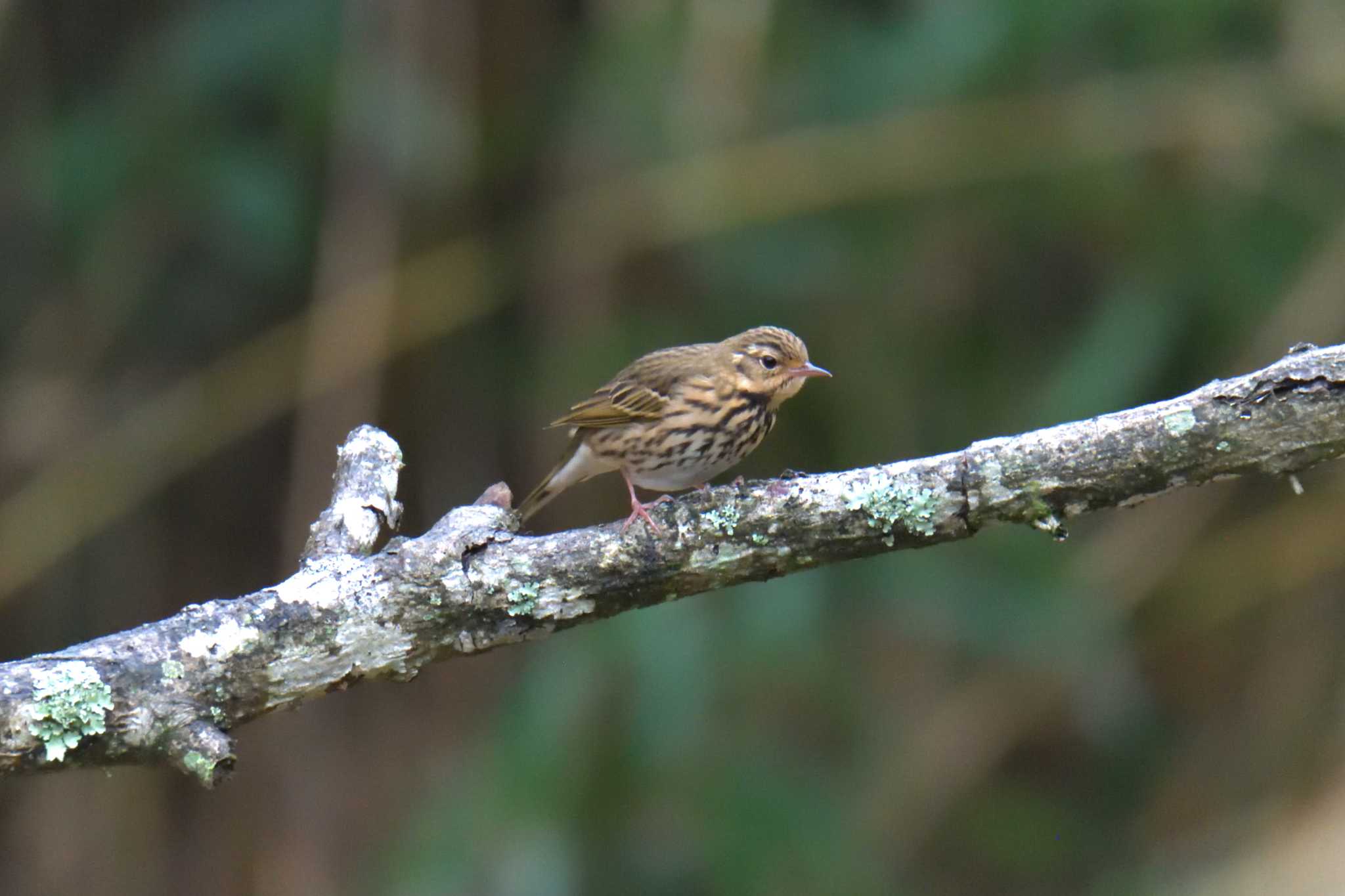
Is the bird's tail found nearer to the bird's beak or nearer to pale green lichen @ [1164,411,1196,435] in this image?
the bird's beak

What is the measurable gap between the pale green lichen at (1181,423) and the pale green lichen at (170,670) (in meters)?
2.01

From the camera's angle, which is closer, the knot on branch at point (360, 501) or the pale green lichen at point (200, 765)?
the pale green lichen at point (200, 765)

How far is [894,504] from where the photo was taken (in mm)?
3115

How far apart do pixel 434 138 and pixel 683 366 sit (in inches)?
107

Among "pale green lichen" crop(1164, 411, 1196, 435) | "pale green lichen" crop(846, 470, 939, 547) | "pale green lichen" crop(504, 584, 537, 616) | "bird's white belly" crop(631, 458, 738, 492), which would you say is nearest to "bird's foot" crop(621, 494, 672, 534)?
"pale green lichen" crop(504, 584, 537, 616)

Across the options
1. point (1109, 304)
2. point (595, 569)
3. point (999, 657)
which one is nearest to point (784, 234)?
point (1109, 304)

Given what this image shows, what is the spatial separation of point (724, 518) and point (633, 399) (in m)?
1.72

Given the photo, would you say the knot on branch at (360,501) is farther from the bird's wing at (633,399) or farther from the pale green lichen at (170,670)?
the bird's wing at (633,399)

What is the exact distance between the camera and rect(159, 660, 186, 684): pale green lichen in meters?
2.96

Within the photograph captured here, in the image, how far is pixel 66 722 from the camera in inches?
110

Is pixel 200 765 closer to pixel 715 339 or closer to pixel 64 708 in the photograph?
pixel 64 708

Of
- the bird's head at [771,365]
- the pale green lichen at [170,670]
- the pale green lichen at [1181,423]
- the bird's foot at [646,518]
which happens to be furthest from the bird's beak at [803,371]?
the pale green lichen at [170,670]

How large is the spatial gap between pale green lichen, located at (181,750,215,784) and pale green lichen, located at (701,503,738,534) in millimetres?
1102

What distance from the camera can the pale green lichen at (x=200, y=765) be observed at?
112 inches
